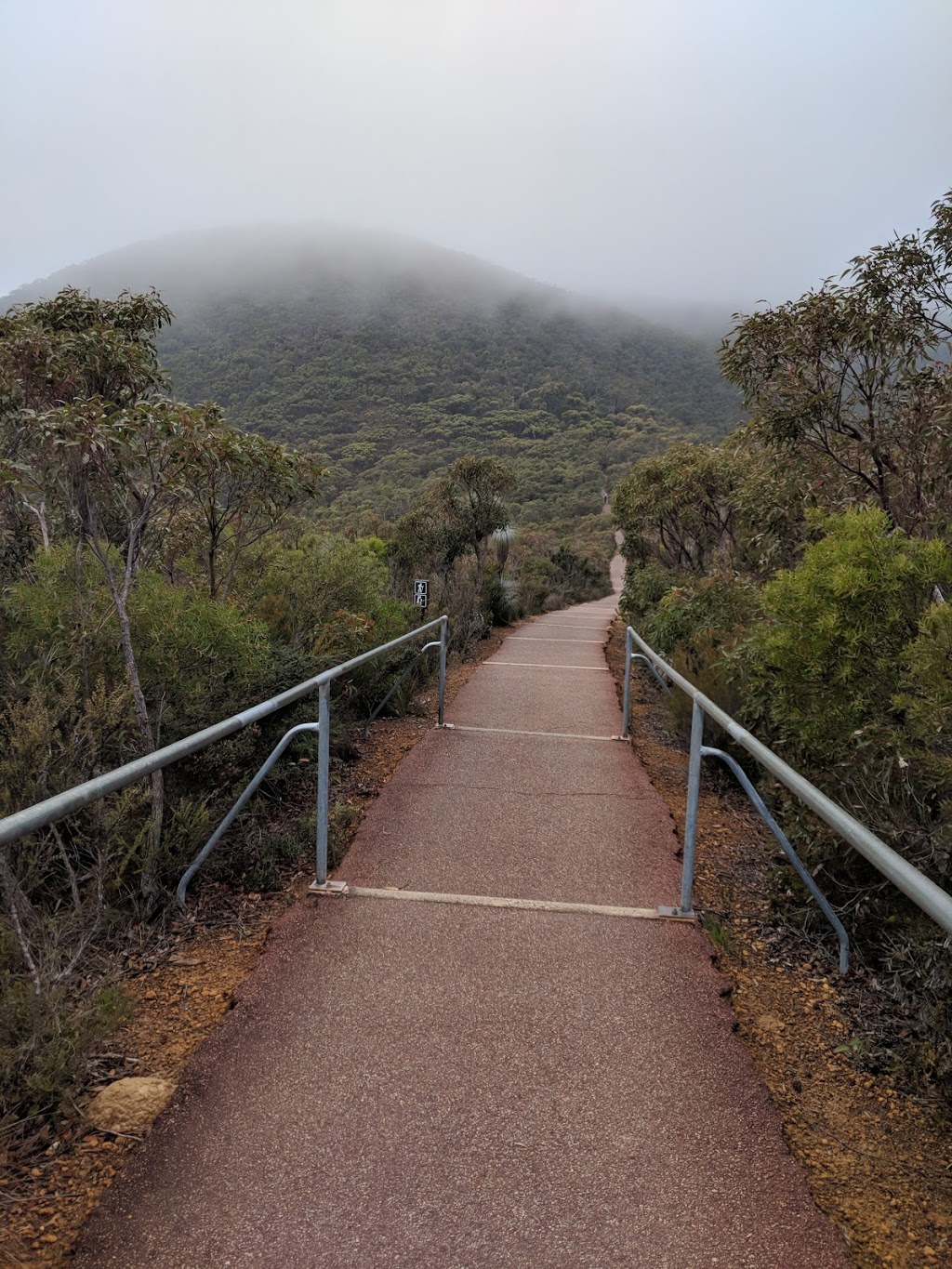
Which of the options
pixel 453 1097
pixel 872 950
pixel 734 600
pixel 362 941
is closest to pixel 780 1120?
pixel 453 1097

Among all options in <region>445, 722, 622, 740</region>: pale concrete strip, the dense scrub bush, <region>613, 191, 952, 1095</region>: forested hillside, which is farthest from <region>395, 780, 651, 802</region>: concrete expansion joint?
the dense scrub bush

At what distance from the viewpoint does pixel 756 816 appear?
4.98 meters

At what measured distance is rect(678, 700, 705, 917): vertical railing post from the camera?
129 inches

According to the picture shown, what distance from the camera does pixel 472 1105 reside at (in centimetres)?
216

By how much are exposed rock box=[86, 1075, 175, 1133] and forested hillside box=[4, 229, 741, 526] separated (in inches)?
1014

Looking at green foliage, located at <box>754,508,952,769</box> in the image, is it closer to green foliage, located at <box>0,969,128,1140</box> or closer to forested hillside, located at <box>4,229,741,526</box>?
green foliage, located at <box>0,969,128,1140</box>

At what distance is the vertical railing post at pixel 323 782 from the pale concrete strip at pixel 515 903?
160 millimetres

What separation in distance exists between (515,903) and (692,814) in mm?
860

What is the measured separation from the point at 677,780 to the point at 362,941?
3406 millimetres

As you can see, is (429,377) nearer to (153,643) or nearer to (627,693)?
(627,693)

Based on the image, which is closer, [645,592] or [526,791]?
[526,791]

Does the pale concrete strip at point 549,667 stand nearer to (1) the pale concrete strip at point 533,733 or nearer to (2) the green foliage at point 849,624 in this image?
(1) the pale concrete strip at point 533,733

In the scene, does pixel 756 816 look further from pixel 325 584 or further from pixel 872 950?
Result: pixel 325 584

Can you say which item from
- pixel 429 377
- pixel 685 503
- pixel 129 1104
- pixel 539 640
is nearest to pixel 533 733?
pixel 129 1104
